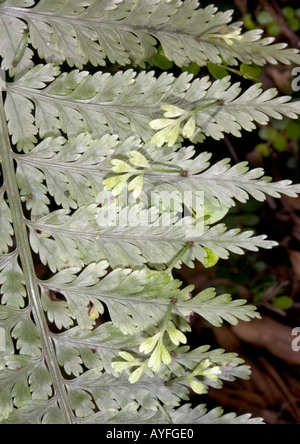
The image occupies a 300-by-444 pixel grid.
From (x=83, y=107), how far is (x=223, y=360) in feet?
3.79

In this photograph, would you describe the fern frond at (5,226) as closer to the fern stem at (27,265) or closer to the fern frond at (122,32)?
the fern stem at (27,265)

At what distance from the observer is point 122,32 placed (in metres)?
1.87

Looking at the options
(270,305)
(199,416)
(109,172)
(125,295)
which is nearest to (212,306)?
(125,295)

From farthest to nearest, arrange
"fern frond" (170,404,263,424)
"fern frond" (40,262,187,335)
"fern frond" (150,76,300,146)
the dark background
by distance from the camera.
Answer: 1. the dark background
2. "fern frond" (170,404,263,424)
3. "fern frond" (40,262,187,335)
4. "fern frond" (150,76,300,146)

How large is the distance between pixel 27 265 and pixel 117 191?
1.69ft

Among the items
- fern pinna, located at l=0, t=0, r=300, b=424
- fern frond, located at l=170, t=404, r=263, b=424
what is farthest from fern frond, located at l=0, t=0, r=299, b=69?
fern frond, located at l=170, t=404, r=263, b=424

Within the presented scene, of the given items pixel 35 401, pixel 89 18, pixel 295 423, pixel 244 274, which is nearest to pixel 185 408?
pixel 35 401

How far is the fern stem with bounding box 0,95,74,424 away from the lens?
197cm

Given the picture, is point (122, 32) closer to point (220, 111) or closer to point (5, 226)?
point (220, 111)

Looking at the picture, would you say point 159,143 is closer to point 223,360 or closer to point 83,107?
point 83,107

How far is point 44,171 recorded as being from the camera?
196 centimetres

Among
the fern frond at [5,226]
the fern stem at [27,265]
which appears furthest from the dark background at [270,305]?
the fern frond at [5,226]

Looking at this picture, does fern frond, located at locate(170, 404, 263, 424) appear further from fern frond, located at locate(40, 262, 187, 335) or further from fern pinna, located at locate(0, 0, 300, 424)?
fern frond, located at locate(40, 262, 187, 335)

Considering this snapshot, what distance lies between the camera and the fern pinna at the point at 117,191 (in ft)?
6.05
